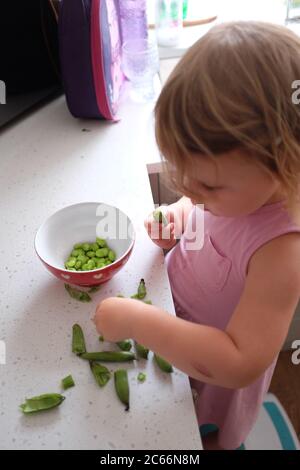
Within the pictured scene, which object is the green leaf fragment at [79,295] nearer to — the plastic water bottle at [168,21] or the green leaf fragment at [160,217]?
the green leaf fragment at [160,217]

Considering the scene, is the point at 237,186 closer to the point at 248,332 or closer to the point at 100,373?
the point at 248,332

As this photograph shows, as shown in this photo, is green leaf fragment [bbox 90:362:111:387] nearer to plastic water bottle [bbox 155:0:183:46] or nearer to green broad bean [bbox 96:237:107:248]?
green broad bean [bbox 96:237:107:248]

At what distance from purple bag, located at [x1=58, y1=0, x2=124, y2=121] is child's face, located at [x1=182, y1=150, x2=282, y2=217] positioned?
0.49 meters

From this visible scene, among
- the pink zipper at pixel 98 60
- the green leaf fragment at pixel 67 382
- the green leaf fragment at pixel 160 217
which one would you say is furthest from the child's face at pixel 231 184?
the pink zipper at pixel 98 60

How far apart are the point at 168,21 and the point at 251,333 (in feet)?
3.22

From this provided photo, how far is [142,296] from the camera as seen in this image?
1.90 feet

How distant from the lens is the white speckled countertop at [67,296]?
1.47 feet

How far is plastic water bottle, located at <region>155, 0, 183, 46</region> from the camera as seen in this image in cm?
112

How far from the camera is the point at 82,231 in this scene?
66 centimetres


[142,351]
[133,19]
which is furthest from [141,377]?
[133,19]

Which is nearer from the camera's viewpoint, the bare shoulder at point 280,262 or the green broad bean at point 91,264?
the bare shoulder at point 280,262

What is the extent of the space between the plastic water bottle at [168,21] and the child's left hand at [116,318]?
35.4 inches

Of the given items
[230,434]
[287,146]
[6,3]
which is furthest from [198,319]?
[6,3]

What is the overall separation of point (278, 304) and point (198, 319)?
9.3 inches
